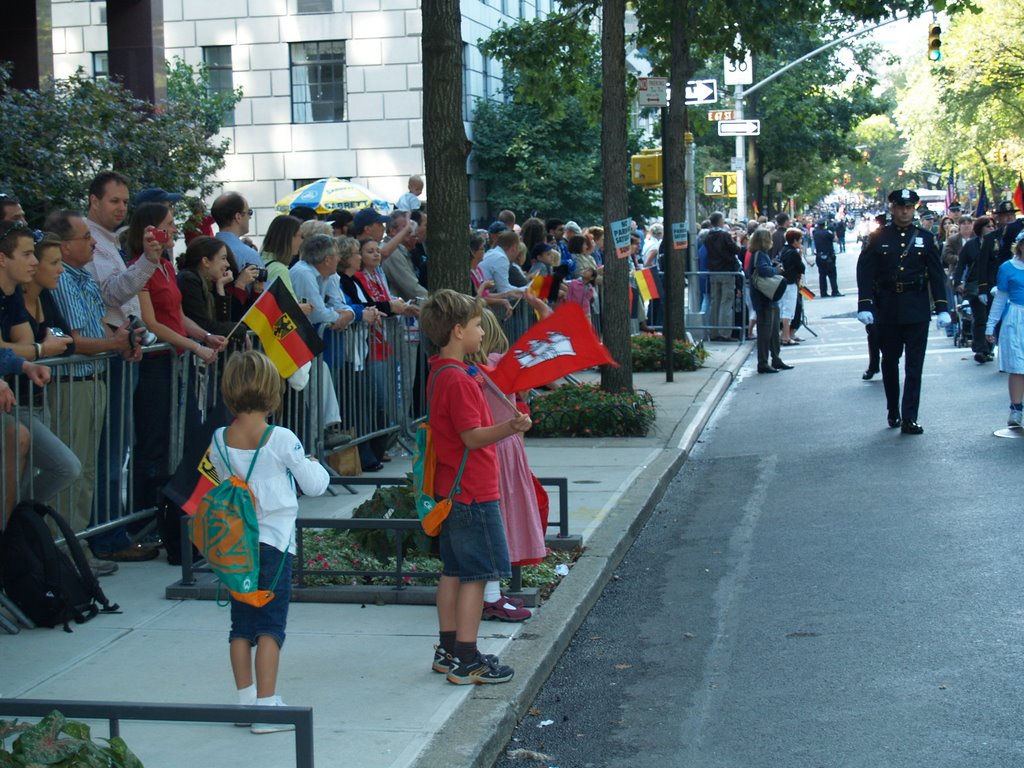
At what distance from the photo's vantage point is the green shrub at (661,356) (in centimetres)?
1902

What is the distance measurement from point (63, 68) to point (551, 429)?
23431 millimetres

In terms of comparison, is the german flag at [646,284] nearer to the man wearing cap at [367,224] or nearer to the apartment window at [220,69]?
the man wearing cap at [367,224]

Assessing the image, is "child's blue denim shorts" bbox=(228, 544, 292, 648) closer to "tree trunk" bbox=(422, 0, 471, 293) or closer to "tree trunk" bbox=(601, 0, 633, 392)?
"tree trunk" bbox=(422, 0, 471, 293)

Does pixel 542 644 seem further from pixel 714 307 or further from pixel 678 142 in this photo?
pixel 714 307

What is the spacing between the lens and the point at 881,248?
12992 millimetres

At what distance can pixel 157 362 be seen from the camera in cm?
820

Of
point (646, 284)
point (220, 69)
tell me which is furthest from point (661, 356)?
point (220, 69)

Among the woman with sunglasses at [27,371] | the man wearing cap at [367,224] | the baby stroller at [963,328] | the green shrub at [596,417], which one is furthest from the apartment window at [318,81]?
the woman with sunglasses at [27,371]

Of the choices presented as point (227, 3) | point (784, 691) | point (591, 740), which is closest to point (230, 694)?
point (591, 740)

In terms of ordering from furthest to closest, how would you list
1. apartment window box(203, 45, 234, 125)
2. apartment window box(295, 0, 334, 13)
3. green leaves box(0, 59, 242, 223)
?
apartment window box(203, 45, 234, 125) < apartment window box(295, 0, 334, 13) < green leaves box(0, 59, 242, 223)

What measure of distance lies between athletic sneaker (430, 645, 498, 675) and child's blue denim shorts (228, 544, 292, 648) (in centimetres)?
91

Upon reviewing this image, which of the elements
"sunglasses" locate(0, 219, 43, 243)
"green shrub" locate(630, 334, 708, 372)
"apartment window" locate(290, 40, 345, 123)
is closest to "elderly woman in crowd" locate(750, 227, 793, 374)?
"green shrub" locate(630, 334, 708, 372)

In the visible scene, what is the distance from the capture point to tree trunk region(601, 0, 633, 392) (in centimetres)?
1405

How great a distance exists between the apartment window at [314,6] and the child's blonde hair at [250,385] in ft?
93.9
